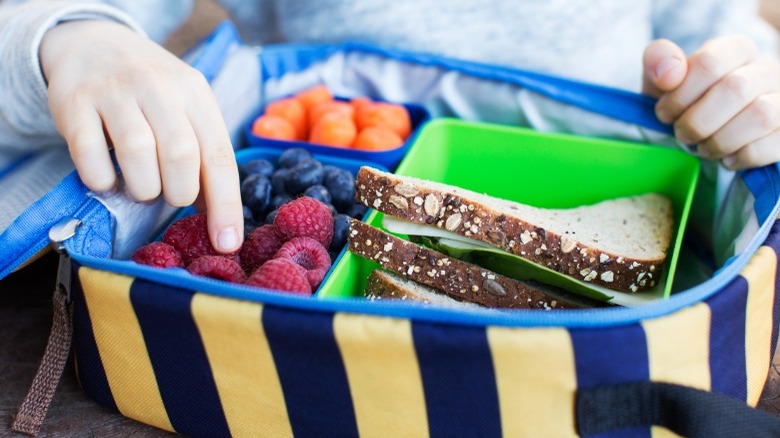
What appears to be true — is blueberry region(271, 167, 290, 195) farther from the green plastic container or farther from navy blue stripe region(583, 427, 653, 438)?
navy blue stripe region(583, 427, 653, 438)

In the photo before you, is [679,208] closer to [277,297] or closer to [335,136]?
[335,136]

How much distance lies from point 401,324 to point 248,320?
0.13 meters

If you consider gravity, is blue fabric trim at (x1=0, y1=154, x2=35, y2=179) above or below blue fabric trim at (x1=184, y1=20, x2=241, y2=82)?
below

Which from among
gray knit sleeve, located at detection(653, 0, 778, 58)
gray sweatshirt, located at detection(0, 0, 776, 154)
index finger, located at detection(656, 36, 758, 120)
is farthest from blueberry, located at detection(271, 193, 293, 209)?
gray knit sleeve, located at detection(653, 0, 778, 58)

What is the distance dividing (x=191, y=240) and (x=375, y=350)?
0.98 feet

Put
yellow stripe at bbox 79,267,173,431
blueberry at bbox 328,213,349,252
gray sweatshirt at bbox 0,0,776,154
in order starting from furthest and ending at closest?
gray sweatshirt at bbox 0,0,776,154 → blueberry at bbox 328,213,349,252 → yellow stripe at bbox 79,267,173,431

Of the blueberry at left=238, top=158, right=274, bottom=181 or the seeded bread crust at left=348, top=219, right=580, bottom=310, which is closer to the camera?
the seeded bread crust at left=348, top=219, right=580, bottom=310

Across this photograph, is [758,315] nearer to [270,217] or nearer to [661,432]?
[661,432]

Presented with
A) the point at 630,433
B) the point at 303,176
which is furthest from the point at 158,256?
the point at 630,433

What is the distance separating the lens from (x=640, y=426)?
20.4 inches

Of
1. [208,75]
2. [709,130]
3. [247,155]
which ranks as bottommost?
[247,155]

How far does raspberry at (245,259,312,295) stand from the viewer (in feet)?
2.04

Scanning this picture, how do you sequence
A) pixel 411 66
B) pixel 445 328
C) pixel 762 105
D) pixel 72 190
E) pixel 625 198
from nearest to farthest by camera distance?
pixel 445 328 < pixel 72 190 < pixel 762 105 < pixel 625 198 < pixel 411 66

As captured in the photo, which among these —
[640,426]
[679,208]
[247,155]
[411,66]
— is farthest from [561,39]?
[640,426]
